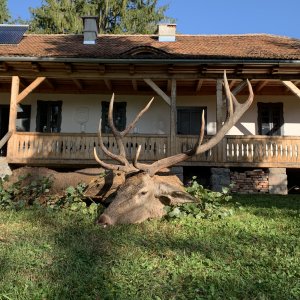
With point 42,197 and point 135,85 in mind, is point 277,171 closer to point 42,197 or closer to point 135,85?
point 135,85

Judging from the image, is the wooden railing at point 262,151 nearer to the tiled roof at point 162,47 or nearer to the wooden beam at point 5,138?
the tiled roof at point 162,47

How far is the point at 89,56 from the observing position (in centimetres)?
1454

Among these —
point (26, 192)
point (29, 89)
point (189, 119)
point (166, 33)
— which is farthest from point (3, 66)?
point (26, 192)

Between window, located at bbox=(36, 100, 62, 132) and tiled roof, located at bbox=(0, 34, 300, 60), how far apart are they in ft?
7.29

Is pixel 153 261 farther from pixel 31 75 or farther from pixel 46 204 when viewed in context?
pixel 31 75

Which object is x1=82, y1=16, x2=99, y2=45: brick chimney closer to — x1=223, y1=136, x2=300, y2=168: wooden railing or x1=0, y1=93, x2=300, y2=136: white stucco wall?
x1=0, y1=93, x2=300, y2=136: white stucco wall

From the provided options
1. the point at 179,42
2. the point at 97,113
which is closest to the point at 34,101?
the point at 97,113

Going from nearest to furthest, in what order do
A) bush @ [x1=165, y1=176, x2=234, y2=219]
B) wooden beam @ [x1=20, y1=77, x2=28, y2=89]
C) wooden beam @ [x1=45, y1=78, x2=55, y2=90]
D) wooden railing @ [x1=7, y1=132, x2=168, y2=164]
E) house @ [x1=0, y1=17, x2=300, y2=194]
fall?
bush @ [x1=165, y1=176, x2=234, y2=219] → house @ [x1=0, y1=17, x2=300, y2=194] → wooden railing @ [x1=7, y1=132, x2=168, y2=164] → wooden beam @ [x1=20, y1=77, x2=28, y2=89] → wooden beam @ [x1=45, y1=78, x2=55, y2=90]

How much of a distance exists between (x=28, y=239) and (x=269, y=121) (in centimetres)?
1394

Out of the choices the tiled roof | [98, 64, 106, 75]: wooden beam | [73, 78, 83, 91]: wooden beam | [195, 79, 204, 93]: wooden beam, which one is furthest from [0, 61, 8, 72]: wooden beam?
[195, 79, 204, 93]: wooden beam

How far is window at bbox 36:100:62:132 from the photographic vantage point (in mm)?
18094

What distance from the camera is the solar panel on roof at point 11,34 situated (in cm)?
1809

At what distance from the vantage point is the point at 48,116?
18.1 meters

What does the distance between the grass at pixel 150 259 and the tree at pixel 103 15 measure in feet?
91.1
